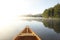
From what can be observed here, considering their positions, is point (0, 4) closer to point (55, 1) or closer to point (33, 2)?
point (33, 2)

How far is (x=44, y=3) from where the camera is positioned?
8453 millimetres

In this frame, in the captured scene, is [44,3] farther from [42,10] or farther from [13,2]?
[13,2]

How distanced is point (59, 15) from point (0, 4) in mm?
2893

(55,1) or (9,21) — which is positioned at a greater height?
(55,1)

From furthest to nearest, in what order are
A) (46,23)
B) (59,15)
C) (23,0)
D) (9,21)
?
(9,21)
(46,23)
(59,15)
(23,0)

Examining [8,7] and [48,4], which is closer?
[48,4]

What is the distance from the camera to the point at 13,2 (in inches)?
336

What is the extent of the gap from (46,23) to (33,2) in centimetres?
292

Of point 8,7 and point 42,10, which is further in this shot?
point 8,7

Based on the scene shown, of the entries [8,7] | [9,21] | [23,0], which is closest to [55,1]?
[23,0]

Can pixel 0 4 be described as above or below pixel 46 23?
above

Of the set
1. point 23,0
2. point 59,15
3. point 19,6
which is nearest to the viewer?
point 23,0

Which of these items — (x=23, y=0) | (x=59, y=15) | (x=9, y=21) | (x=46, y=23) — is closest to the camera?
(x=23, y=0)

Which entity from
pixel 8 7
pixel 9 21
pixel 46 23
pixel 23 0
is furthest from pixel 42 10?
pixel 9 21
